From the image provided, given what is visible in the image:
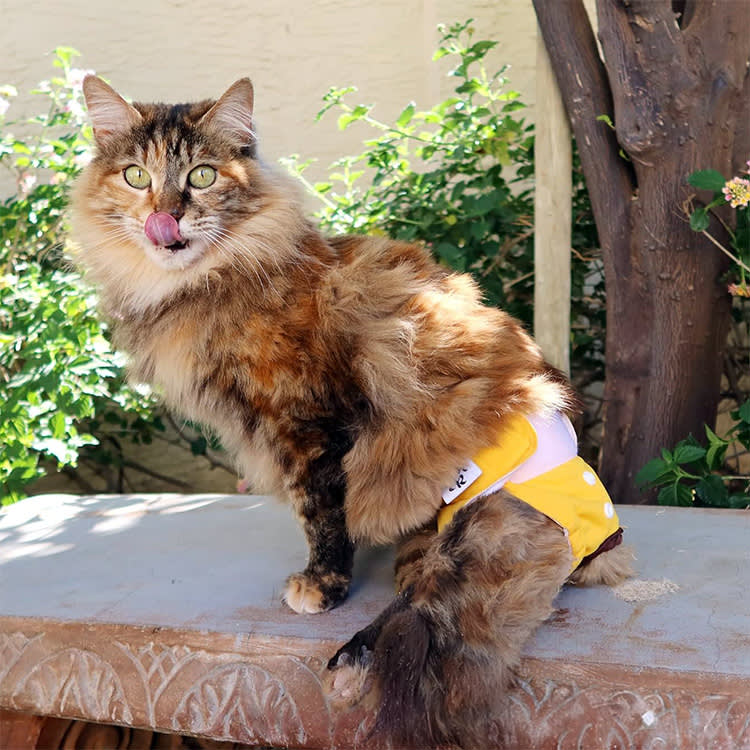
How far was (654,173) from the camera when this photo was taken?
2.82 metres

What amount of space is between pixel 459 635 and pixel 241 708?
1.71 feet

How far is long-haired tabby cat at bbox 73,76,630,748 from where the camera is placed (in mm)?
1910

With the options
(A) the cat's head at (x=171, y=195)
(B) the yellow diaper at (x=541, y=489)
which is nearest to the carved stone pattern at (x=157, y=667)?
(B) the yellow diaper at (x=541, y=489)

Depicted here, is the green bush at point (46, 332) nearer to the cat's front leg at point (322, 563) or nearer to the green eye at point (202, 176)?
the green eye at point (202, 176)

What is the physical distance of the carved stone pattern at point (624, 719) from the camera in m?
1.60

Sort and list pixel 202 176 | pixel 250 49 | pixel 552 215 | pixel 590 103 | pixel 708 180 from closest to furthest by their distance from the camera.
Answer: pixel 202 176 < pixel 708 180 < pixel 590 103 < pixel 552 215 < pixel 250 49

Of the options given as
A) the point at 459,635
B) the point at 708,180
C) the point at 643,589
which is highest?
the point at 708,180

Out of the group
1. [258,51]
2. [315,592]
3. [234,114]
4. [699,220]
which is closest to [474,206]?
[699,220]

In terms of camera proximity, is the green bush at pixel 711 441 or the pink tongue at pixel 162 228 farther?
the green bush at pixel 711 441

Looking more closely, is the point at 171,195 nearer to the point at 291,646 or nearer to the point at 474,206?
the point at 291,646

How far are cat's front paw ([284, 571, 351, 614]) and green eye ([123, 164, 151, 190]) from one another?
95cm

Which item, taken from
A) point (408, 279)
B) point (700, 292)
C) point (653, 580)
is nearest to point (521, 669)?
point (653, 580)

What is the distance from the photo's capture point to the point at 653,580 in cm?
210

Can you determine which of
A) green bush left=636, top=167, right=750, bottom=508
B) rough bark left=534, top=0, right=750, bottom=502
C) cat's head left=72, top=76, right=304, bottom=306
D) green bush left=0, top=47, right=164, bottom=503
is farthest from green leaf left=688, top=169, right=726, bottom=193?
green bush left=0, top=47, right=164, bottom=503
